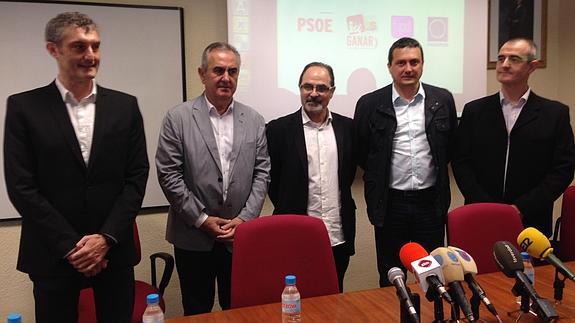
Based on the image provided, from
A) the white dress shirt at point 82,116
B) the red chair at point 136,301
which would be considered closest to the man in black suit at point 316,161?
the red chair at point 136,301

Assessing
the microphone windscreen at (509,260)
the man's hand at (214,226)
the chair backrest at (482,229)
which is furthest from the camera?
the man's hand at (214,226)

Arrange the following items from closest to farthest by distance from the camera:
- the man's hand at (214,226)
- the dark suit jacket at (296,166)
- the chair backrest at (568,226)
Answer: the man's hand at (214,226)
the dark suit jacket at (296,166)
the chair backrest at (568,226)

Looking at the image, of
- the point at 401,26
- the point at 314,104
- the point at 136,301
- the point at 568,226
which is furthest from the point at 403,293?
the point at 401,26

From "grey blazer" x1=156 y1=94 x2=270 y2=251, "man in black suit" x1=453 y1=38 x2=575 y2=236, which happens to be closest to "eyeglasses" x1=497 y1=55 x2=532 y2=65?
"man in black suit" x1=453 y1=38 x2=575 y2=236

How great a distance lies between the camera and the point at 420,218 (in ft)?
9.25

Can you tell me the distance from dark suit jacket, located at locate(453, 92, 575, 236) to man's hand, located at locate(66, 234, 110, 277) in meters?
1.93

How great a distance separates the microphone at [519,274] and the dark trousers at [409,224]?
1245 millimetres

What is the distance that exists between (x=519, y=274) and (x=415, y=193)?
1315mm

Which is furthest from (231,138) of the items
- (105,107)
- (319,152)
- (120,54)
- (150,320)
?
(150,320)

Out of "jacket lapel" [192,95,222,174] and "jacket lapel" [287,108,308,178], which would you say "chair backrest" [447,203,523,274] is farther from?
"jacket lapel" [192,95,222,174]

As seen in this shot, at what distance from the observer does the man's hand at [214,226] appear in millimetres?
2436

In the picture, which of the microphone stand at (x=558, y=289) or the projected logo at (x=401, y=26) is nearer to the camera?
the microphone stand at (x=558, y=289)

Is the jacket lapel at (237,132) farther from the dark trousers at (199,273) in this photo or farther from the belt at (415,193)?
the belt at (415,193)

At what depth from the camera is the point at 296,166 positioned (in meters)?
2.65
